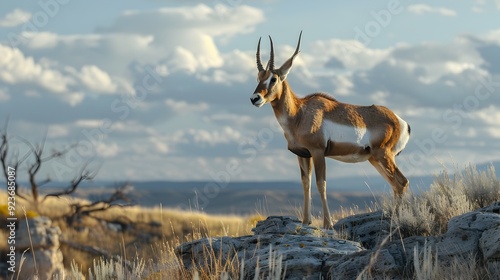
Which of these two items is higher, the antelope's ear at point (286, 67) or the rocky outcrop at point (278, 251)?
the antelope's ear at point (286, 67)

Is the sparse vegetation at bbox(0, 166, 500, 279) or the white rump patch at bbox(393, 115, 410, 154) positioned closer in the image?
the sparse vegetation at bbox(0, 166, 500, 279)

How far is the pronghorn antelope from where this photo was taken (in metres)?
9.82

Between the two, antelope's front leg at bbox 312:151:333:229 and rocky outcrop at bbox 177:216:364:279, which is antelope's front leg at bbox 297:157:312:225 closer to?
antelope's front leg at bbox 312:151:333:229

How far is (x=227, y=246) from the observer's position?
7.86m

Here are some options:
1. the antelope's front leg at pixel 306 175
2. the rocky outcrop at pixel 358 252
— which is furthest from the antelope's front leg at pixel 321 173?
the rocky outcrop at pixel 358 252

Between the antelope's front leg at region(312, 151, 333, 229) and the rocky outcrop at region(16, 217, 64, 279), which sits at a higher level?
the antelope's front leg at region(312, 151, 333, 229)

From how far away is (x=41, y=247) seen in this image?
2178cm

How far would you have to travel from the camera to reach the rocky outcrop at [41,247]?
21219 millimetres

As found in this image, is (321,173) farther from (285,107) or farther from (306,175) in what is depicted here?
(285,107)

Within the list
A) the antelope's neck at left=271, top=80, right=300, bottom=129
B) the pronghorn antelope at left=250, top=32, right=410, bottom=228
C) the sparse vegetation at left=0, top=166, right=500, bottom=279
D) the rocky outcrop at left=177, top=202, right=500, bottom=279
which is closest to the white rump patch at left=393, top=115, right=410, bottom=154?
the pronghorn antelope at left=250, top=32, right=410, bottom=228

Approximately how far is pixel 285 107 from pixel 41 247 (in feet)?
48.0

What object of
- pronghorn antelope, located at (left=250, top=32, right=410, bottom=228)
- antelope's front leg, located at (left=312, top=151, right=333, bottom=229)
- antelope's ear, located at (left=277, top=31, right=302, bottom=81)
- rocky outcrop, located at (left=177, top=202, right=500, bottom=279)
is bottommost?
rocky outcrop, located at (left=177, top=202, right=500, bottom=279)

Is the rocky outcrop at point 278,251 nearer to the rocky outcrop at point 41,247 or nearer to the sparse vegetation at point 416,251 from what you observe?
the sparse vegetation at point 416,251

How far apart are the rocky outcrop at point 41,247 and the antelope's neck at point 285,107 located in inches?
535
